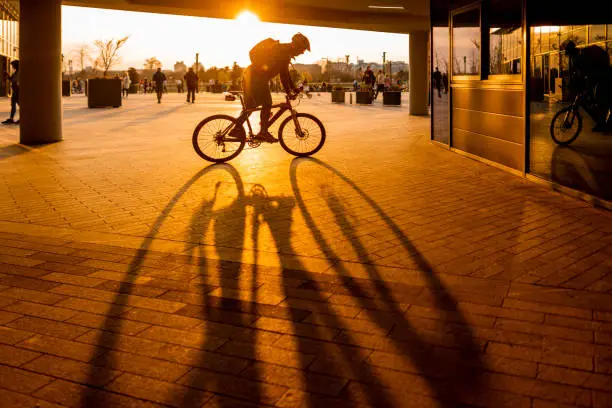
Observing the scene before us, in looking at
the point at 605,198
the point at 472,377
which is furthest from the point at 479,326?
the point at 605,198

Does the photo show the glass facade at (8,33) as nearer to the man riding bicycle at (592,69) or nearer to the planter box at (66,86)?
the planter box at (66,86)

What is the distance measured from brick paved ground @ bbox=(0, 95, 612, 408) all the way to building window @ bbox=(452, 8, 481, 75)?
10.6 feet

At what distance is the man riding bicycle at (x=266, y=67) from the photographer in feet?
29.9

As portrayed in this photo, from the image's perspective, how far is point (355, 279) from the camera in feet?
13.9

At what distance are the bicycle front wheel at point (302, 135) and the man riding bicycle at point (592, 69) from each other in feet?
14.7

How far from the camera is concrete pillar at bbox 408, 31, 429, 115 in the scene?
23453 millimetres

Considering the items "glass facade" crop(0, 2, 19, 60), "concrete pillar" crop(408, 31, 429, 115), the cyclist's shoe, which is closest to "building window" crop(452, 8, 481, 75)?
the cyclist's shoe

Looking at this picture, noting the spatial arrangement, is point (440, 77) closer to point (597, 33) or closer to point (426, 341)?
point (426, 341)

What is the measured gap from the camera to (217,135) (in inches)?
374

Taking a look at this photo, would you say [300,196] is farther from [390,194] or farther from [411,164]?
[411,164]

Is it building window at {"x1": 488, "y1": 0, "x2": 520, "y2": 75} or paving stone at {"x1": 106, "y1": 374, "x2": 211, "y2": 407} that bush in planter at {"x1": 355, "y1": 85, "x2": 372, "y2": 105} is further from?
paving stone at {"x1": 106, "y1": 374, "x2": 211, "y2": 407}

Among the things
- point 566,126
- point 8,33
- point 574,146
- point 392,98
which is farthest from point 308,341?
point 8,33

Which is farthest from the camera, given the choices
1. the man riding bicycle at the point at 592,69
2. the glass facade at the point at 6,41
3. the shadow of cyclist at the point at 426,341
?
the glass facade at the point at 6,41

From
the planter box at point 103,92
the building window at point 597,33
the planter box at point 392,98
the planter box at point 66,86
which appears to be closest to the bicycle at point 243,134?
the building window at point 597,33
